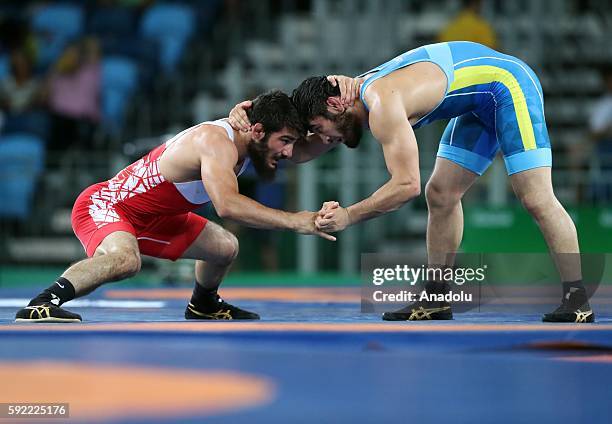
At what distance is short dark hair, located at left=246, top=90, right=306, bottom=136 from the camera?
3961 millimetres

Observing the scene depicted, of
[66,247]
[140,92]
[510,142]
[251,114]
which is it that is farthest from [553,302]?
[140,92]

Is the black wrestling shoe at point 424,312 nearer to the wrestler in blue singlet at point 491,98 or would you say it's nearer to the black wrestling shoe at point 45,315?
the wrestler in blue singlet at point 491,98

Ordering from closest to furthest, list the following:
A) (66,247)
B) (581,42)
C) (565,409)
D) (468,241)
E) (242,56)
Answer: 1. (565,409)
2. (468,241)
3. (66,247)
4. (581,42)
5. (242,56)

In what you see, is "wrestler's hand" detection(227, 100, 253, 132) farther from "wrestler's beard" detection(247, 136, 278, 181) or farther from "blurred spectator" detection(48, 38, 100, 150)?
"blurred spectator" detection(48, 38, 100, 150)

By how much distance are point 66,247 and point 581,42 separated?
495cm

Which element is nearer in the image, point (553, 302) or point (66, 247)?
point (553, 302)

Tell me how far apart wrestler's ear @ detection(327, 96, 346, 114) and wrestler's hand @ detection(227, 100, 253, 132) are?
33cm

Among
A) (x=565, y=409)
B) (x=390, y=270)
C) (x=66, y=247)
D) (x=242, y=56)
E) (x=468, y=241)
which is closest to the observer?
(x=565, y=409)

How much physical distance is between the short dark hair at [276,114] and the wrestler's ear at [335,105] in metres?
0.13

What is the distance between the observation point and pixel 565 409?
298 cm

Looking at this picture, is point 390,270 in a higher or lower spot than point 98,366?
higher

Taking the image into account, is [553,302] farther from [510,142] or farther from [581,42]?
[581,42]

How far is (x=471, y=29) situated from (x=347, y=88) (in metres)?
4.99

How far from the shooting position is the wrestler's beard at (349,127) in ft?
13.0
